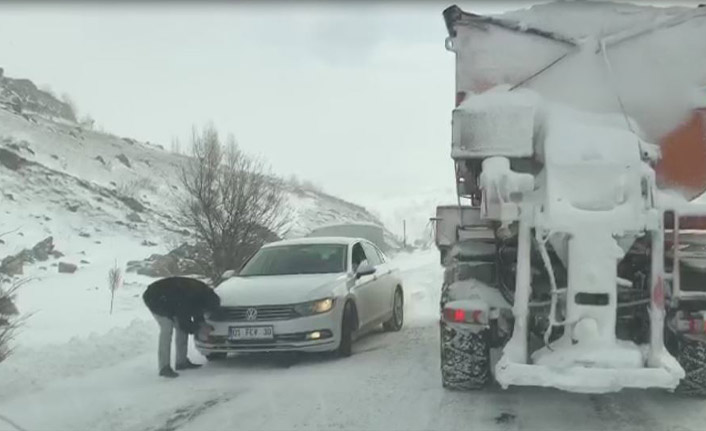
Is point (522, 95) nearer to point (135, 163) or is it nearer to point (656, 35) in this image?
point (656, 35)

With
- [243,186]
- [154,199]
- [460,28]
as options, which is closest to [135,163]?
[154,199]

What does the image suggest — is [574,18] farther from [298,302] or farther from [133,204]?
[133,204]

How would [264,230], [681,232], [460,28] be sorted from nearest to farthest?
[681,232] < [460,28] < [264,230]

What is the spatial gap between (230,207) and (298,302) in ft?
32.4

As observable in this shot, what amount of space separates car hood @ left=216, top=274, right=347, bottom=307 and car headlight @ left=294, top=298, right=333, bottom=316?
50 millimetres

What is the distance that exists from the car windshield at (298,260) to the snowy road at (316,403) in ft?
4.99

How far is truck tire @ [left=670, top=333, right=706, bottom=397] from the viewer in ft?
19.8

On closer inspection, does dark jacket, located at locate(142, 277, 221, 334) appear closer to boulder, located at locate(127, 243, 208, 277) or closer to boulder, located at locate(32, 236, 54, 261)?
boulder, located at locate(127, 243, 208, 277)

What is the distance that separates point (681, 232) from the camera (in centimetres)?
645

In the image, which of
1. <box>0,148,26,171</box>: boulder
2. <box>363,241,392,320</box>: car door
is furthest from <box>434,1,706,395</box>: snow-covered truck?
<box>0,148,26,171</box>: boulder

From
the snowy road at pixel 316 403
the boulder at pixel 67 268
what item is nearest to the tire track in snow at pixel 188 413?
the snowy road at pixel 316 403

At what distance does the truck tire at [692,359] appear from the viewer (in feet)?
19.8

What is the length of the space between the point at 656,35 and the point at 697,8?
44 centimetres

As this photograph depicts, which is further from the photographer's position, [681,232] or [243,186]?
[243,186]
